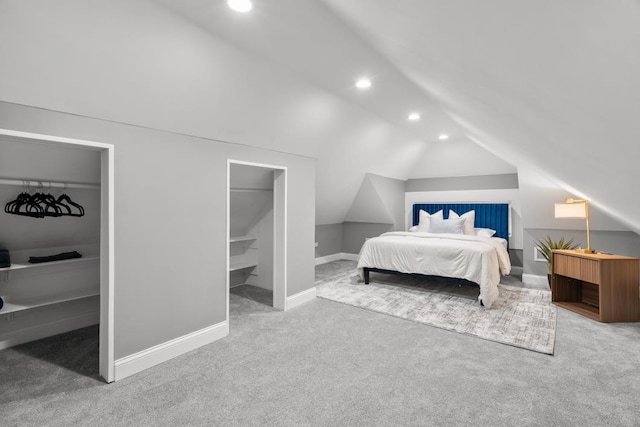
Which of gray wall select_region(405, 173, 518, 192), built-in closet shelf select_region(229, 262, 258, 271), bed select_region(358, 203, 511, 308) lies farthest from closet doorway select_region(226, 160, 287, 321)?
gray wall select_region(405, 173, 518, 192)

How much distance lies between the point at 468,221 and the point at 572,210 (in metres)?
1.86

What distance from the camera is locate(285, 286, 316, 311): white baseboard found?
3.69m

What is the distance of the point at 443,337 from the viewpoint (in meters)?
2.91

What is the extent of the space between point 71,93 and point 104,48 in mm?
353

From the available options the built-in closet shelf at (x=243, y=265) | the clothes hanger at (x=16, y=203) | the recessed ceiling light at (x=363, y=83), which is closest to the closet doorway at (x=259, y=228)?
the built-in closet shelf at (x=243, y=265)

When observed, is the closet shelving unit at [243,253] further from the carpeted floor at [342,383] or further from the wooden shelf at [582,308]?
the wooden shelf at [582,308]

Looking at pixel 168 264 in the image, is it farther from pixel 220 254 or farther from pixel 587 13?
pixel 587 13

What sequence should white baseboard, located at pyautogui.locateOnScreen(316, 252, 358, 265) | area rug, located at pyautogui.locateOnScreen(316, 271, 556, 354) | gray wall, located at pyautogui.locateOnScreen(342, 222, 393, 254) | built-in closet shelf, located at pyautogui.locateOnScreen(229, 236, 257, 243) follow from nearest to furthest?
area rug, located at pyautogui.locateOnScreen(316, 271, 556, 354), built-in closet shelf, located at pyautogui.locateOnScreen(229, 236, 257, 243), white baseboard, located at pyautogui.locateOnScreen(316, 252, 358, 265), gray wall, located at pyautogui.locateOnScreen(342, 222, 393, 254)

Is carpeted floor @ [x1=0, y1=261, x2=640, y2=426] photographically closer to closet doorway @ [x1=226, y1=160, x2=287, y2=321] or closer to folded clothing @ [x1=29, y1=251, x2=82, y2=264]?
folded clothing @ [x1=29, y1=251, x2=82, y2=264]

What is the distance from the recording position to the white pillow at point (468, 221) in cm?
548

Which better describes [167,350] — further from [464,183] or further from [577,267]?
[464,183]

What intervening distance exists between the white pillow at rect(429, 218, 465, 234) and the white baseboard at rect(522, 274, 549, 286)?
3.92 feet

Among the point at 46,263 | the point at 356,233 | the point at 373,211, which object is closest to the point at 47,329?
the point at 46,263

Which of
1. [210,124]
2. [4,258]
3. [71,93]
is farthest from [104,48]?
[4,258]
